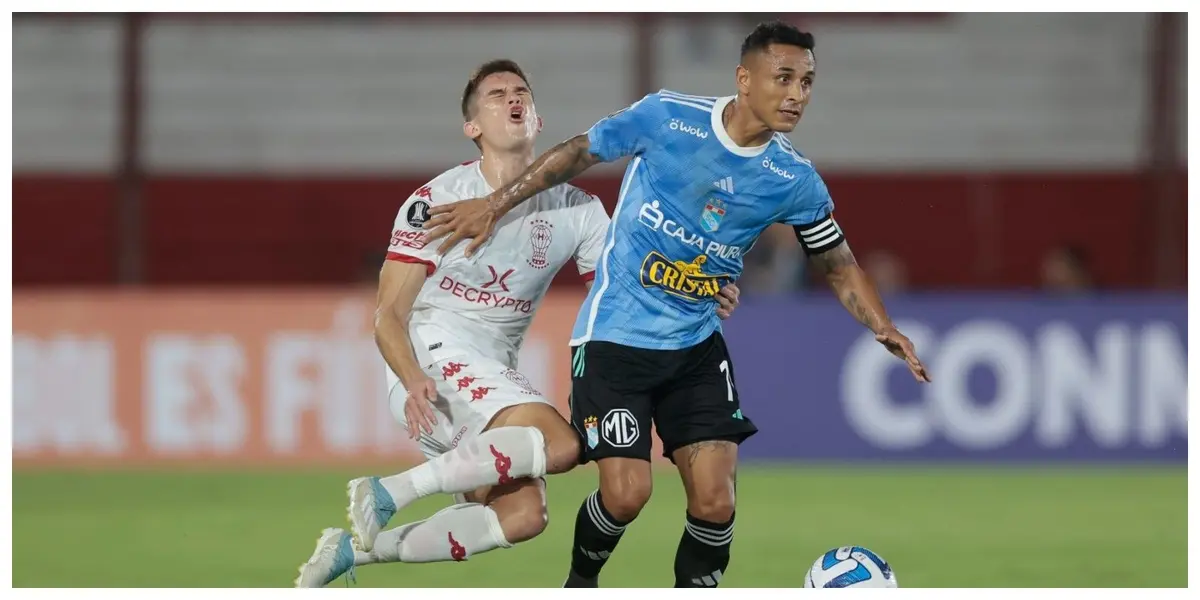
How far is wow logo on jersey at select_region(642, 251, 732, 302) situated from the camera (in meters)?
5.96

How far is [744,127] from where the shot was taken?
585cm

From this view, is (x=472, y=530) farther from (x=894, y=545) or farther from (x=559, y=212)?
(x=894, y=545)

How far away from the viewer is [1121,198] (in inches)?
596

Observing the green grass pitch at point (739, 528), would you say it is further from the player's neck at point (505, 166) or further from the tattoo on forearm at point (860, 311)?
the player's neck at point (505, 166)

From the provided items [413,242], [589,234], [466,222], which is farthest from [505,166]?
[466,222]

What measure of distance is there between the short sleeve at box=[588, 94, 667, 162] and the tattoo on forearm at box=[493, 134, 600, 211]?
39 mm

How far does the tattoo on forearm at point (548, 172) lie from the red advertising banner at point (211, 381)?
6.08m

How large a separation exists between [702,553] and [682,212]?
1.21 meters

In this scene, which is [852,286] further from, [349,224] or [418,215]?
[349,224]

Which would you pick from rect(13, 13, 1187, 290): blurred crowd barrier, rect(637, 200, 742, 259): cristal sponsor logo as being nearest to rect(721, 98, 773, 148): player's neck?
rect(637, 200, 742, 259): cristal sponsor logo

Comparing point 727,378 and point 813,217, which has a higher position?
point 813,217

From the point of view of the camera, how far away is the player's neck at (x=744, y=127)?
5824 mm

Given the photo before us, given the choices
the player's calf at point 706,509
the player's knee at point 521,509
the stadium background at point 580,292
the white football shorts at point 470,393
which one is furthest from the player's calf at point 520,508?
the stadium background at point 580,292
